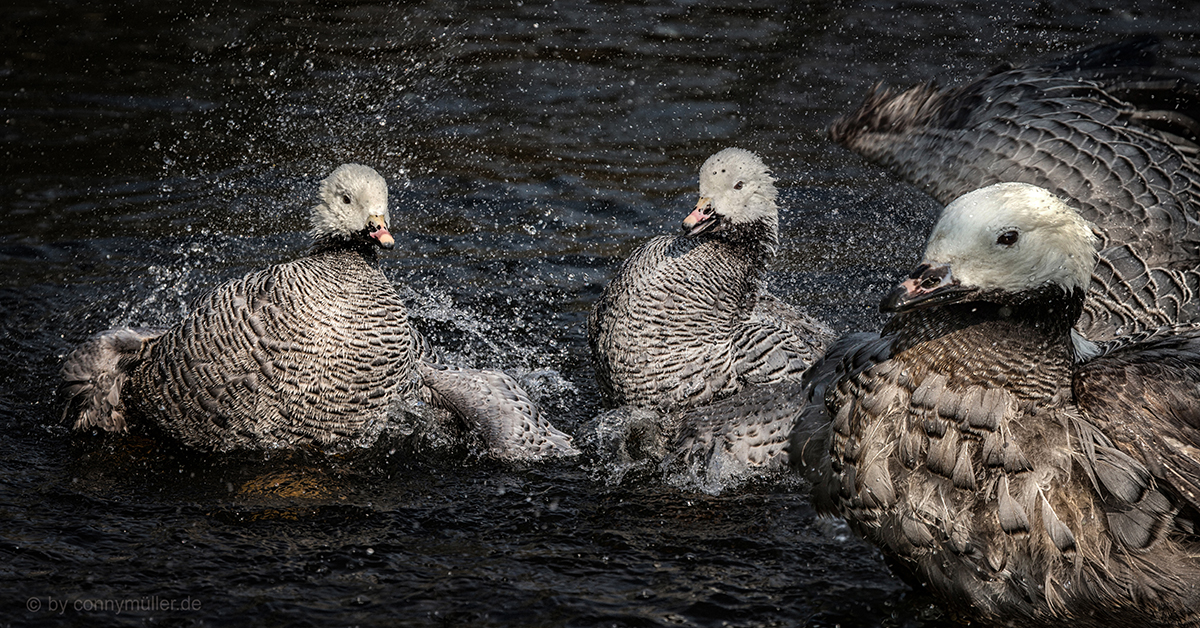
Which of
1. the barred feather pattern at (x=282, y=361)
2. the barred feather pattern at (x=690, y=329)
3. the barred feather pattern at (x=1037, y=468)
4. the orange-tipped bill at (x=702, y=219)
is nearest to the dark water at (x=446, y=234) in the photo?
the barred feather pattern at (x=282, y=361)

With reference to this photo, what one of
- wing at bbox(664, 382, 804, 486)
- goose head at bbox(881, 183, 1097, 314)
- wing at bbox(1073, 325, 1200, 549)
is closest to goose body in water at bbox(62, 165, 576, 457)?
wing at bbox(664, 382, 804, 486)

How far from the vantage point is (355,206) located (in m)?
5.91

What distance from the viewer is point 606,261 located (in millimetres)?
8430

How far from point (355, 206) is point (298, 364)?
Result: 867 millimetres

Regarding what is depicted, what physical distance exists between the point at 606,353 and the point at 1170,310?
3.06 m

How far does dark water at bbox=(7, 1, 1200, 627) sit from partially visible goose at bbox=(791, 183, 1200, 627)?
0.81 meters

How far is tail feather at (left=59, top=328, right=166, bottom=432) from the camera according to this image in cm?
617

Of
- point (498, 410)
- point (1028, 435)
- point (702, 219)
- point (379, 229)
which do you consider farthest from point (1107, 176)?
point (379, 229)

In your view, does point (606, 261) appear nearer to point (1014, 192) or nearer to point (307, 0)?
point (1014, 192)

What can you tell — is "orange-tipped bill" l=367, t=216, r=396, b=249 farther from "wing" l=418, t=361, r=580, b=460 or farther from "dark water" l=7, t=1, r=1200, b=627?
"dark water" l=7, t=1, r=1200, b=627

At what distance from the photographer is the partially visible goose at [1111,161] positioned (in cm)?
611

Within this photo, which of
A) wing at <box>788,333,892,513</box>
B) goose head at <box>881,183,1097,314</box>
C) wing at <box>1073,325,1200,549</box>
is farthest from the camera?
wing at <box>788,333,892,513</box>

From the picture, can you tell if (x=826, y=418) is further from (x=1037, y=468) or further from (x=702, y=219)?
(x=702, y=219)

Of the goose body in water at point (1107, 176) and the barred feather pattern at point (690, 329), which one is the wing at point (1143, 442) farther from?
A: the barred feather pattern at point (690, 329)
